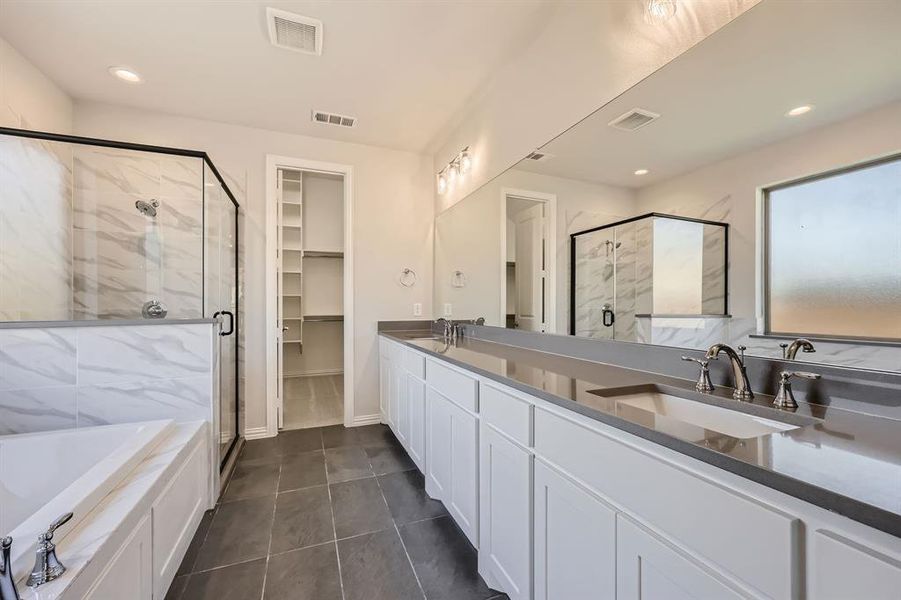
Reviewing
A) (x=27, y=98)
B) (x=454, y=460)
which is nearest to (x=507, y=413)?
(x=454, y=460)

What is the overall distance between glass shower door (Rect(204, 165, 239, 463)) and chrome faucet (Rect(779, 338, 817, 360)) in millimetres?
2525

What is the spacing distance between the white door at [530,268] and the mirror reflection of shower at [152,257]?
7.85ft

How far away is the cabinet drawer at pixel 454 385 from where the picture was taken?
152 cm

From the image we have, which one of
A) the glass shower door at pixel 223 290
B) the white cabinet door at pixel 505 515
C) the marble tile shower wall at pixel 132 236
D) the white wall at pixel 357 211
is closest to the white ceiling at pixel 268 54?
the white wall at pixel 357 211

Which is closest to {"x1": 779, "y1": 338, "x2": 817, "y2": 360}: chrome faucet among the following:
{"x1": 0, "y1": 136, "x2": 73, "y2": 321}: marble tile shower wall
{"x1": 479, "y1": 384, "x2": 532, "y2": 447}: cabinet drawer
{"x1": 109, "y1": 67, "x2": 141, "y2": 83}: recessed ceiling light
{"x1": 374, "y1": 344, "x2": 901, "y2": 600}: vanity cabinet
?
{"x1": 374, "y1": 344, "x2": 901, "y2": 600}: vanity cabinet

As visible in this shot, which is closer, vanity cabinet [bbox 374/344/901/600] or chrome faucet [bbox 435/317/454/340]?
vanity cabinet [bbox 374/344/901/600]

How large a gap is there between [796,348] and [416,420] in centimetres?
184

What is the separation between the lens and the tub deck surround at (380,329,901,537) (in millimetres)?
495

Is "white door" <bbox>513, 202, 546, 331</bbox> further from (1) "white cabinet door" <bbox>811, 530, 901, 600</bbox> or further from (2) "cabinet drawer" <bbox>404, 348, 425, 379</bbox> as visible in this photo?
(1) "white cabinet door" <bbox>811, 530, 901, 600</bbox>

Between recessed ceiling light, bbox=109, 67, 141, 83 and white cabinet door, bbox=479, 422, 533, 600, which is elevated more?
recessed ceiling light, bbox=109, 67, 141, 83

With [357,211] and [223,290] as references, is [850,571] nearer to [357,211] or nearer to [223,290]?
[223,290]

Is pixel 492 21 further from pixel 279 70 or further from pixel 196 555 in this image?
pixel 196 555

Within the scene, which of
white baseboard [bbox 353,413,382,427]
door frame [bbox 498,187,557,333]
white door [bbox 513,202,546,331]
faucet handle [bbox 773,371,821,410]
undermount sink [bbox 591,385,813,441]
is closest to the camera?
undermount sink [bbox 591,385,813,441]

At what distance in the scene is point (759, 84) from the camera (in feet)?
3.45
